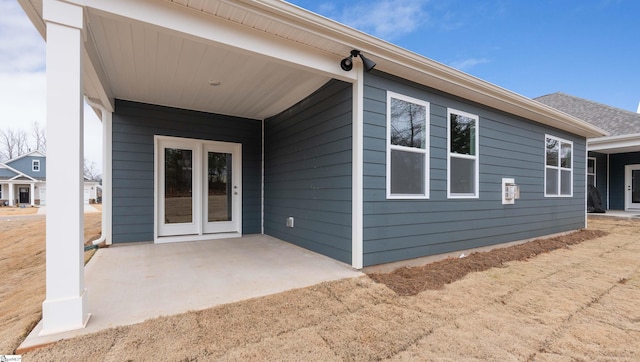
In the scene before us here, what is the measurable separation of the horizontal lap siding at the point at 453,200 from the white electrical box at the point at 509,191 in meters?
0.09

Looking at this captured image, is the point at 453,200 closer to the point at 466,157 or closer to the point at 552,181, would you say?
the point at 466,157

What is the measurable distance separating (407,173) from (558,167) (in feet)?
15.9

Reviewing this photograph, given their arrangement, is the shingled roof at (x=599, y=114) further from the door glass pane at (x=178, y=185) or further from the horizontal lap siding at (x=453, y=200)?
the door glass pane at (x=178, y=185)

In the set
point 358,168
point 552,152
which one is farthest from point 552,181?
point 358,168

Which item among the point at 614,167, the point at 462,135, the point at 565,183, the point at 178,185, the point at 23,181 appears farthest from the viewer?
the point at 23,181

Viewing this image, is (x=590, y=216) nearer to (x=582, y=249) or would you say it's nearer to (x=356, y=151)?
(x=582, y=249)

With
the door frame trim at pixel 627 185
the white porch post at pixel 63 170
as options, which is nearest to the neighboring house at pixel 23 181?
the white porch post at pixel 63 170

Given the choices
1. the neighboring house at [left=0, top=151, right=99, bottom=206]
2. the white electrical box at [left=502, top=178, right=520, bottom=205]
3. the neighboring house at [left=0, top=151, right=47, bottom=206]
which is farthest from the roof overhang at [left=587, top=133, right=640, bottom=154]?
the neighboring house at [left=0, top=151, right=47, bottom=206]

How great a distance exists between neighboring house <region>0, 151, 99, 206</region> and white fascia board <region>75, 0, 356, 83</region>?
28660 millimetres

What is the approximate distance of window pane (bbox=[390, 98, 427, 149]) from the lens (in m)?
3.74

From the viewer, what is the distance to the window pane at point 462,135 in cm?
438

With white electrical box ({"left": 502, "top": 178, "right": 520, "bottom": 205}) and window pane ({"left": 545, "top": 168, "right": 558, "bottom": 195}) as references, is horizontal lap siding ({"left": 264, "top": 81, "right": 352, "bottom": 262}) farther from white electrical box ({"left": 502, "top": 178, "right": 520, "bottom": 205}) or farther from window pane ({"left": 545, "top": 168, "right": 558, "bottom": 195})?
window pane ({"left": 545, "top": 168, "right": 558, "bottom": 195})

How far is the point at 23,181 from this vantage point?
22.9m

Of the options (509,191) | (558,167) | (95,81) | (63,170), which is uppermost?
(95,81)
